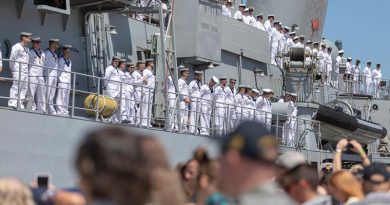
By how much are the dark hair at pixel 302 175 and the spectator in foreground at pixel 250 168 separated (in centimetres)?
123

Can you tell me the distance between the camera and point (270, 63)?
18.2 meters

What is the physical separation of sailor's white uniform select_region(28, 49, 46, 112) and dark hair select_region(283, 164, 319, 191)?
6654 millimetres

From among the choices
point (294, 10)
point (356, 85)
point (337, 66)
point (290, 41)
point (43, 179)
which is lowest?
point (43, 179)

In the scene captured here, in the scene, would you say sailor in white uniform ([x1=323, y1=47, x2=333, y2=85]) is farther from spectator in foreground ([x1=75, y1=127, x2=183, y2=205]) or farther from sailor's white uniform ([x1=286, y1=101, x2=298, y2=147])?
spectator in foreground ([x1=75, y1=127, x2=183, y2=205])

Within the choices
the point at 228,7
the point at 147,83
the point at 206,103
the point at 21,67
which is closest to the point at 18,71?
the point at 21,67

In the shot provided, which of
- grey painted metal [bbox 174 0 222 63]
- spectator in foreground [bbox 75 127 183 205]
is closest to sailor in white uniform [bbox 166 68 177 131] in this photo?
grey painted metal [bbox 174 0 222 63]

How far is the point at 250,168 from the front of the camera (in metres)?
2.33

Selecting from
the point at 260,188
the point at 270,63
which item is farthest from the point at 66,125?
the point at 270,63

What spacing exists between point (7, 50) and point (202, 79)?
5.04 metres

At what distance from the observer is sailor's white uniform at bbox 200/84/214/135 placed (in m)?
13.3

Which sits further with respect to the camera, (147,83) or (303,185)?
(147,83)

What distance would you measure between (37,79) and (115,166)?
859 centimetres

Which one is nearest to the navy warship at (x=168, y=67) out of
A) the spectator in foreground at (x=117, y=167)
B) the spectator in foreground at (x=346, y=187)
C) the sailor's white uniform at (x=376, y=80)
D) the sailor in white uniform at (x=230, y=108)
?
the sailor's white uniform at (x=376, y=80)

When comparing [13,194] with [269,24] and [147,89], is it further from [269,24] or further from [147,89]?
[269,24]
